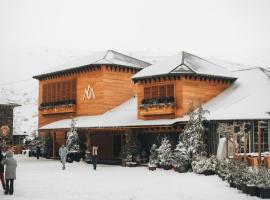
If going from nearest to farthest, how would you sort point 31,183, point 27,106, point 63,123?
point 31,183
point 63,123
point 27,106

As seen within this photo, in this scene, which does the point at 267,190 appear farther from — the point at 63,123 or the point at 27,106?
the point at 27,106

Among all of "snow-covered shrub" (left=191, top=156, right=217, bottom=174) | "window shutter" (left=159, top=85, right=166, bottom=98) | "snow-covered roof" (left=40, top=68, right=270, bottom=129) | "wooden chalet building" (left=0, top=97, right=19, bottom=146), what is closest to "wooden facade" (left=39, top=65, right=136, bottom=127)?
"snow-covered roof" (left=40, top=68, right=270, bottom=129)

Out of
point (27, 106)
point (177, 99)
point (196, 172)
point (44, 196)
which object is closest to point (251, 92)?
point (177, 99)

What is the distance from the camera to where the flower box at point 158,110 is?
34.0m

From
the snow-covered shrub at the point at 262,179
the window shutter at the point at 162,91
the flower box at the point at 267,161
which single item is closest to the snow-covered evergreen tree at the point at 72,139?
the window shutter at the point at 162,91

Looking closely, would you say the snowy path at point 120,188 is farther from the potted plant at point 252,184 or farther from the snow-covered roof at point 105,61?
the snow-covered roof at point 105,61

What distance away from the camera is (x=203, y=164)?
88.3 feet

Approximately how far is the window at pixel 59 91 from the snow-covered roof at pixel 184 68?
30.2 feet

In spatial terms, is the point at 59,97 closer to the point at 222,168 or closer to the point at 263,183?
the point at 222,168

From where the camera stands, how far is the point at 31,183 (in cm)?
2175

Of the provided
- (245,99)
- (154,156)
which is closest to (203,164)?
(154,156)

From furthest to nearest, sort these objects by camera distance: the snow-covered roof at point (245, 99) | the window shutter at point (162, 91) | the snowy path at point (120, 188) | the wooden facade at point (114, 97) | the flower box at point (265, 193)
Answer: the window shutter at point (162, 91) → the wooden facade at point (114, 97) → the snow-covered roof at point (245, 99) → the snowy path at point (120, 188) → the flower box at point (265, 193)

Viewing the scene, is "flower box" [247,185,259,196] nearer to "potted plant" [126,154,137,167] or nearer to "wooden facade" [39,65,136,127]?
"potted plant" [126,154,137,167]

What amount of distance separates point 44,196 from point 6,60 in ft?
491
